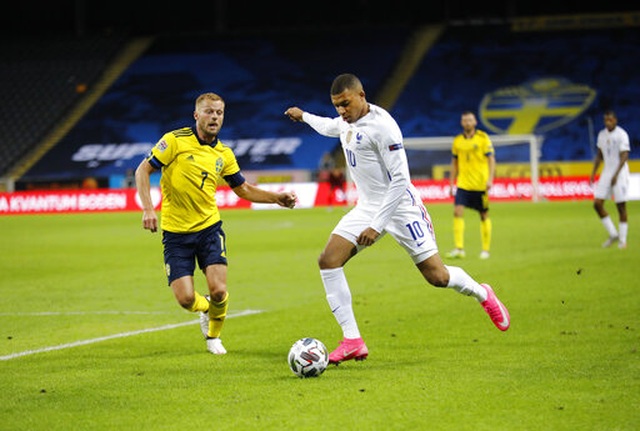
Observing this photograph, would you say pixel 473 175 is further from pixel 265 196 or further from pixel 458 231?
pixel 265 196

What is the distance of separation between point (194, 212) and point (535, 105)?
136 feet

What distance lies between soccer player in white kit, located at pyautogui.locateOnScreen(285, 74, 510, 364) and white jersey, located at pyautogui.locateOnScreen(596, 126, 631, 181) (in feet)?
35.7

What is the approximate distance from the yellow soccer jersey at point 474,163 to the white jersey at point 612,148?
83.1 inches

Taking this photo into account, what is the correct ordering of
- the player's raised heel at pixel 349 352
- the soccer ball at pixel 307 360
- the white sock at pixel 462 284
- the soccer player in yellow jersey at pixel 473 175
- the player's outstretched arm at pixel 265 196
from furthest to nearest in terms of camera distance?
1. the soccer player in yellow jersey at pixel 473 175
2. the player's outstretched arm at pixel 265 196
3. the white sock at pixel 462 284
4. the player's raised heel at pixel 349 352
5. the soccer ball at pixel 307 360

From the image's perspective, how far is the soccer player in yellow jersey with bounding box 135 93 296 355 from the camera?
9.00 m

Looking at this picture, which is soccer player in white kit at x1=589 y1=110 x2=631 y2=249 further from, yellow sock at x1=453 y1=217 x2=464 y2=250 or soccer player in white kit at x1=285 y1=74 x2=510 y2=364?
soccer player in white kit at x1=285 y1=74 x2=510 y2=364

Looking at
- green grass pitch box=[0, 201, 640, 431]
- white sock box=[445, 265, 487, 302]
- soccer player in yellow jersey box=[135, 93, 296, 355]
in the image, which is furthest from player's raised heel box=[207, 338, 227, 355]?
white sock box=[445, 265, 487, 302]

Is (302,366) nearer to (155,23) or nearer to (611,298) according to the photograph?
(611,298)

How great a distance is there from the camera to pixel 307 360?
772 cm

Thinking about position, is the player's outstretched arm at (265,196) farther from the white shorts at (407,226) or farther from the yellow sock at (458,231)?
the yellow sock at (458,231)

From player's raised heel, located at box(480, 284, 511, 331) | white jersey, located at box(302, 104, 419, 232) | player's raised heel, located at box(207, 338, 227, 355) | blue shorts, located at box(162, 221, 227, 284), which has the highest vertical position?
white jersey, located at box(302, 104, 419, 232)

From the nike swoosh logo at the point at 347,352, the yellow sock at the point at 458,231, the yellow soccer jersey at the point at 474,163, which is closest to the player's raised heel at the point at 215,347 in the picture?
the nike swoosh logo at the point at 347,352

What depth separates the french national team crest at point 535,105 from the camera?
48156 millimetres

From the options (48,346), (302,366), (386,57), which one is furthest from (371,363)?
(386,57)
